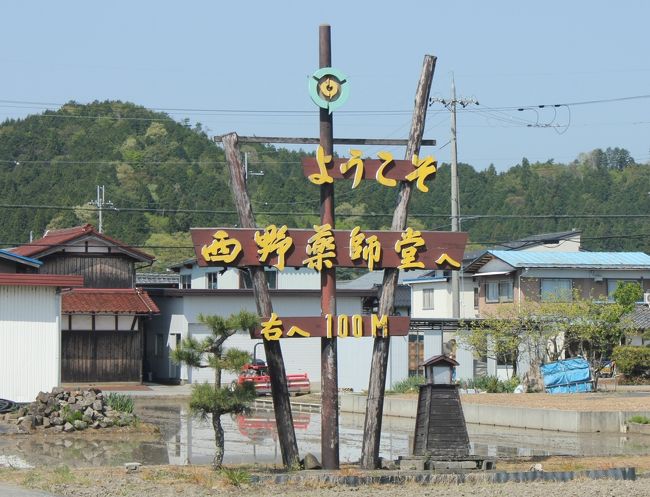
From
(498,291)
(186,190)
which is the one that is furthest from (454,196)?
(186,190)

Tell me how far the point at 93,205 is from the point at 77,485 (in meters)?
65.1

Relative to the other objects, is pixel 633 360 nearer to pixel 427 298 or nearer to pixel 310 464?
pixel 427 298

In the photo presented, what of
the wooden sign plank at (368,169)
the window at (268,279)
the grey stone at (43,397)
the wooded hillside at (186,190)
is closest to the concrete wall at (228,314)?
the window at (268,279)

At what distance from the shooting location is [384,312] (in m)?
17.6

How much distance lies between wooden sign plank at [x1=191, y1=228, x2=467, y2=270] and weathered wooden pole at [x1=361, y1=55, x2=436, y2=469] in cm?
32

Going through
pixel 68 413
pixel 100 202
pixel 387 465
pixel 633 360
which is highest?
pixel 100 202

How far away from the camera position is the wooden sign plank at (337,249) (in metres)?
16.7

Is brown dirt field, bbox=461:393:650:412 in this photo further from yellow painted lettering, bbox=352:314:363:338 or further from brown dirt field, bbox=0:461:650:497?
brown dirt field, bbox=0:461:650:497

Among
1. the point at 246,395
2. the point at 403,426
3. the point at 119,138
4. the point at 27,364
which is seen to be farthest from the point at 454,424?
the point at 119,138

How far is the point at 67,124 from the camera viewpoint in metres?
102

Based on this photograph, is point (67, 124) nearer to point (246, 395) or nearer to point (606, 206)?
point (606, 206)

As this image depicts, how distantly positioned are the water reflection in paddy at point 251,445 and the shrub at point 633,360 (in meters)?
14.7

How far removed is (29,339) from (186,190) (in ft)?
192

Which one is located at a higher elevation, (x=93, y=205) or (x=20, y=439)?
(x=93, y=205)
